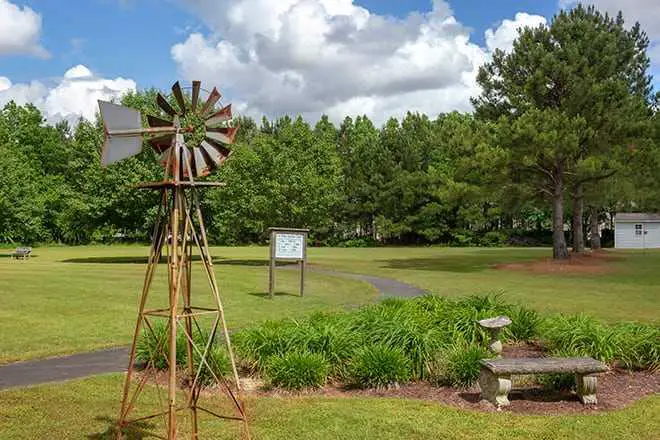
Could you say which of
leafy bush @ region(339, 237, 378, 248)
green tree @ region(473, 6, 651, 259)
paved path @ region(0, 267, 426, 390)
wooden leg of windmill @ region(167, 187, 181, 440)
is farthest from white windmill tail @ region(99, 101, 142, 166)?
leafy bush @ region(339, 237, 378, 248)

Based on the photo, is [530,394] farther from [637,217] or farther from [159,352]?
[637,217]

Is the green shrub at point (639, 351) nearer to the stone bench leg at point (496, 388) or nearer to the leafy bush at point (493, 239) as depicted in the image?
the stone bench leg at point (496, 388)

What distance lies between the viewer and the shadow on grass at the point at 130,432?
5766mm

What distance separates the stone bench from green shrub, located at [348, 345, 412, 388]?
3.29ft

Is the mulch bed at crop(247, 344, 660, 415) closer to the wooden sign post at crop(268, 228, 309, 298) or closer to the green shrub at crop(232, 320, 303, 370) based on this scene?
the green shrub at crop(232, 320, 303, 370)

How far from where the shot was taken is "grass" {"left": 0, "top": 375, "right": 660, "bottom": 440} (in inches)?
232

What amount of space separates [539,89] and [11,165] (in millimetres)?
34076

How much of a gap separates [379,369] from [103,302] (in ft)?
34.5

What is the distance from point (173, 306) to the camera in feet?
14.8

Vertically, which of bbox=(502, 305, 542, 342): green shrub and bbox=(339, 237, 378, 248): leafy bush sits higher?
bbox=(339, 237, 378, 248): leafy bush

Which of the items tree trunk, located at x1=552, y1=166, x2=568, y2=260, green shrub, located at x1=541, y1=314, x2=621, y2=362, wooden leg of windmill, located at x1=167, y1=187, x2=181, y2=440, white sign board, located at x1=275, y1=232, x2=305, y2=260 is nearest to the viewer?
wooden leg of windmill, located at x1=167, y1=187, x2=181, y2=440

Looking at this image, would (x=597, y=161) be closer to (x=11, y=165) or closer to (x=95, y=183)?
(x=95, y=183)

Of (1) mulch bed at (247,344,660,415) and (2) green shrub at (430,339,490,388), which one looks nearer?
(1) mulch bed at (247,344,660,415)

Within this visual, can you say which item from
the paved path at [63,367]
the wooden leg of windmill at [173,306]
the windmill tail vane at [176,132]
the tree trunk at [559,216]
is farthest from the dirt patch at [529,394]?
the tree trunk at [559,216]
